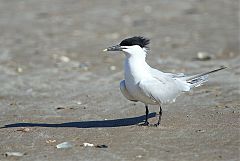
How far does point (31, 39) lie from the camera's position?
11891mm

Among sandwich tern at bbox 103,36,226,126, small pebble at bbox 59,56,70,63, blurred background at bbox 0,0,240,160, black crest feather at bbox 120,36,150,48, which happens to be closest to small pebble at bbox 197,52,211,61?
blurred background at bbox 0,0,240,160

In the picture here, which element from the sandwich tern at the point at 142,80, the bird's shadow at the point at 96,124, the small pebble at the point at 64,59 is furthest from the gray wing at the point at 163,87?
the small pebble at the point at 64,59

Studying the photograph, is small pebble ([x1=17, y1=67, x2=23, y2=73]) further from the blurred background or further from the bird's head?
the bird's head

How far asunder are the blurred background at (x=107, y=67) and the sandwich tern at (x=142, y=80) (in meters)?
0.31

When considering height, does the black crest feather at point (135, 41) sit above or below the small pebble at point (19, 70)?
above

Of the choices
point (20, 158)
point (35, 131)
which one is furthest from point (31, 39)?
point (20, 158)

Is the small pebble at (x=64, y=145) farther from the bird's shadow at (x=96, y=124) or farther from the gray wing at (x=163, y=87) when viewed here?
the gray wing at (x=163, y=87)

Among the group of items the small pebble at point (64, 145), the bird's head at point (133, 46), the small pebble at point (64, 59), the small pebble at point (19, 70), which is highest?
the bird's head at point (133, 46)

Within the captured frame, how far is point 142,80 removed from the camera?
19.4 feet

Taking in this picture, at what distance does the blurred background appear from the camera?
5.52 meters

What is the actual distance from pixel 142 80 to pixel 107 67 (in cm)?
371

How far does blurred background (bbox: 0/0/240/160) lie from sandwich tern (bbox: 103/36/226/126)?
1.03 ft

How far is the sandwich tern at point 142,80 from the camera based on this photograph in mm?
5902

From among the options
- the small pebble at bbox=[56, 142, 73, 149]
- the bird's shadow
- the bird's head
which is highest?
the bird's head
